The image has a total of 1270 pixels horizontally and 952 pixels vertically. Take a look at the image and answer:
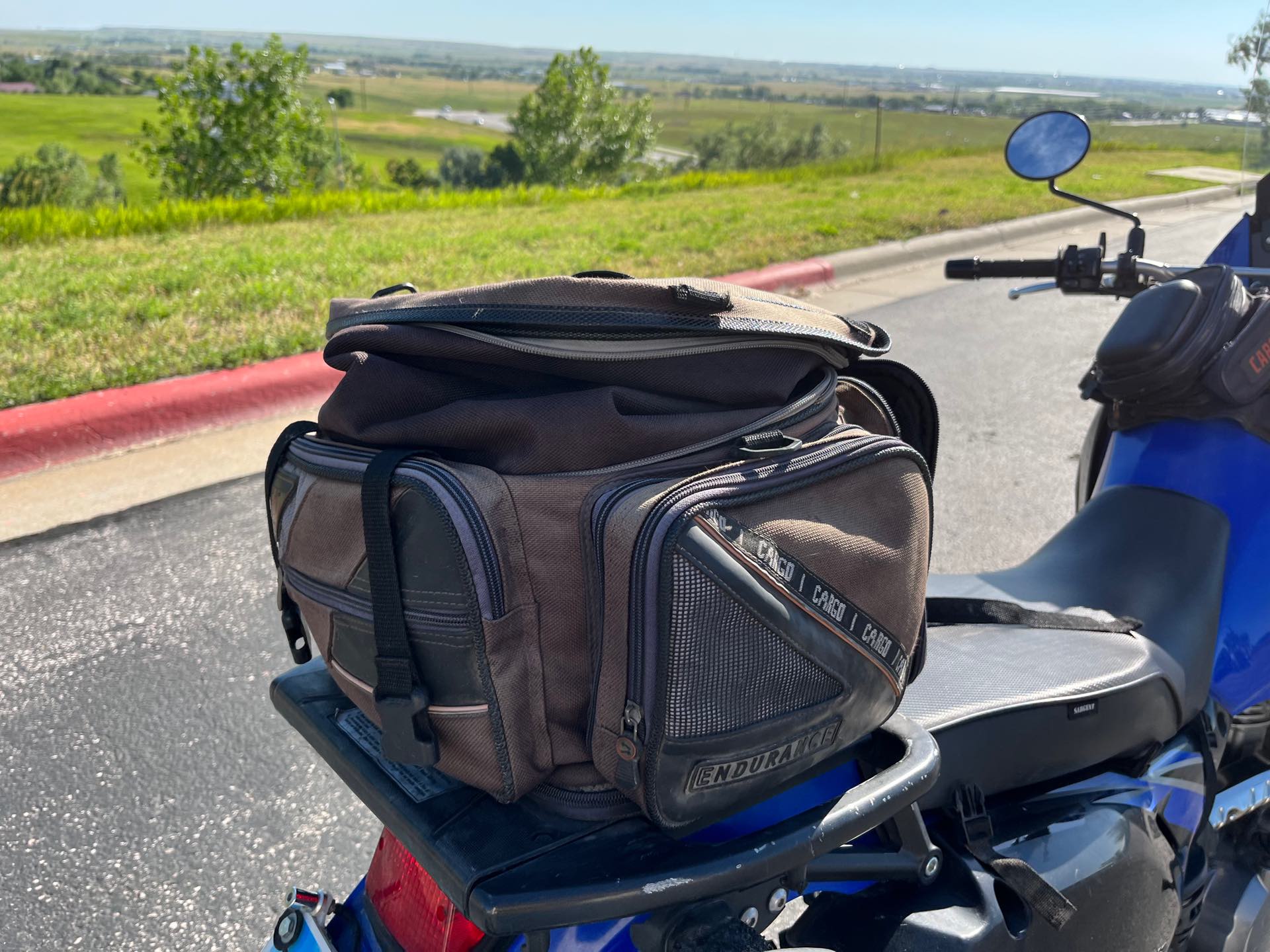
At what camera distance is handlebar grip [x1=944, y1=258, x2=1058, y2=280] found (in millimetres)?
2330

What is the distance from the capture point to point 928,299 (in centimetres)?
705

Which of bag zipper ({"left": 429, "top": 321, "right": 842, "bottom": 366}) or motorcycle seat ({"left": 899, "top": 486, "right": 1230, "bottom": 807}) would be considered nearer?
bag zipper ({"left": 429, "top": 321, "right": 842, "bottom": 366})

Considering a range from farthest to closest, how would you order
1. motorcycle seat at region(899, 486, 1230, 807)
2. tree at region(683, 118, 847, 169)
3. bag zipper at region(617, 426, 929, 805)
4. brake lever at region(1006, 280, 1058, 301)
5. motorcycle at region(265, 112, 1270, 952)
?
tree at region(683, 118, 847, 169)
brake lever at region(1006, 280, 1058, 301)
motorcycle seat at region(899, 486, 1230, 807)
motorcycle at region(265, 112, 1270, 952)
bag zipper at region(617, 426, 929, 805)

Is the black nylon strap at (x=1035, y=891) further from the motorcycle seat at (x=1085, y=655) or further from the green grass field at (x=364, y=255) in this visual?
the green grass field at (x=364, y=255)

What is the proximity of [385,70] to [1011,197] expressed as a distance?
181258mm

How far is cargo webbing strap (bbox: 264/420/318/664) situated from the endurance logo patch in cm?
54

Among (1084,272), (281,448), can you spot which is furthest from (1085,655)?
(281,448)

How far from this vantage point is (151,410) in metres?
4.18

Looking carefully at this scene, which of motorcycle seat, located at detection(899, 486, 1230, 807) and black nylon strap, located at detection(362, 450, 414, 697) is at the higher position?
black nylon strap, located at detection(362, 450, 414, 697)

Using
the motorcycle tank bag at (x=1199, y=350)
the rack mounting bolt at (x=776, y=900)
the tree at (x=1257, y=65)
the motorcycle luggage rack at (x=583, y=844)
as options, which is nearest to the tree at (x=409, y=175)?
the tree at (x=1257, y=65)

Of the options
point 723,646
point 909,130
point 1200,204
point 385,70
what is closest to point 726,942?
point 723,646

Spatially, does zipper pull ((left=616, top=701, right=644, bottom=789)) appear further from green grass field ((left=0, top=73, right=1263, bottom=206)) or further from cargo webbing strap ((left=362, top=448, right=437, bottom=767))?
green grass field ((left=0, top=73, right=1263, bottom=206))

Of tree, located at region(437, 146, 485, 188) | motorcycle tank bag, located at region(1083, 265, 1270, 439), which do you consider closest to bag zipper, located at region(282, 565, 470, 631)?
motorcycle tank bag, located at region(1083, 265, 1270, 439)

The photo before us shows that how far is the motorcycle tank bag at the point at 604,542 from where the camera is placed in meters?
1.01
